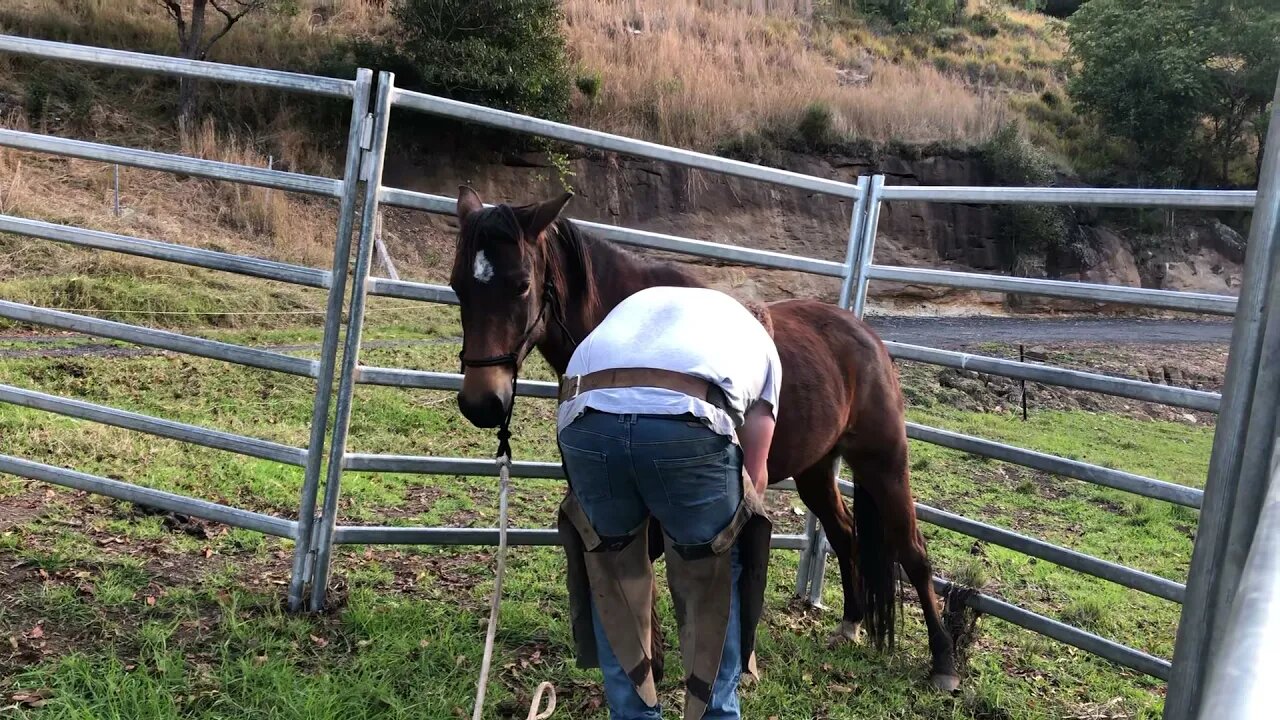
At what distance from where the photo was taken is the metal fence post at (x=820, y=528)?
177 inches

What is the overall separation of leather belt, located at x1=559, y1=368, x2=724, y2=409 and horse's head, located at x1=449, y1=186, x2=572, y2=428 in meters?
0.57

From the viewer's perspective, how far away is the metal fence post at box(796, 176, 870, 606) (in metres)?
4.50

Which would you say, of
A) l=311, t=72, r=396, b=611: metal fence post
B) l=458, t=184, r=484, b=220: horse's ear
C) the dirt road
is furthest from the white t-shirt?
the dirt road

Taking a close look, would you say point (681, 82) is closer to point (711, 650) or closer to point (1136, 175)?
point (1136, 175)

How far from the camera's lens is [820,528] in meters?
4.76

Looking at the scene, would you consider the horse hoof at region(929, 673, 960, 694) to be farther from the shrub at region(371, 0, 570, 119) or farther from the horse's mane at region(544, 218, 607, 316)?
the shrub at region(371, 0, 570, 119)

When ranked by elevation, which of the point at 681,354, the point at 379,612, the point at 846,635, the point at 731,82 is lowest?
the point at 846,635

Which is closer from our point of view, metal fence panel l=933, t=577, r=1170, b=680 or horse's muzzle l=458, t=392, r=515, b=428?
horse's muzzle l=458, t=392, r=515, b=428

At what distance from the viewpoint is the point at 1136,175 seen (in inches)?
1109

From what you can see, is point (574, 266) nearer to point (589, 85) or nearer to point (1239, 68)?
point (589, 85)

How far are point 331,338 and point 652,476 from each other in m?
2.03

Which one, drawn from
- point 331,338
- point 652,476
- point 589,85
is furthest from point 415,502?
point 589,85

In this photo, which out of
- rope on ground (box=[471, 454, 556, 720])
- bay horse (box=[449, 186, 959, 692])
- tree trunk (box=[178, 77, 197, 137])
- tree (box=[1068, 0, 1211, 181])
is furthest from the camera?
tree (box=[1068, 0, 1211, 181])

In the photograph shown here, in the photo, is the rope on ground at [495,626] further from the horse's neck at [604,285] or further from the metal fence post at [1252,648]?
the metal fence post at [1252,648]
